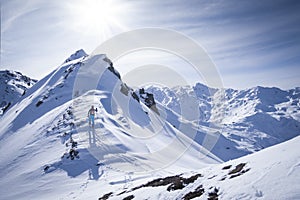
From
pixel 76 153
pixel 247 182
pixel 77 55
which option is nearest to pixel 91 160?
pixel 76 153

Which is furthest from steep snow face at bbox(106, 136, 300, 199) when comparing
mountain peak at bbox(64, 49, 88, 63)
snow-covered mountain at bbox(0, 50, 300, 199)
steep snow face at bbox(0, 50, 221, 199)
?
mountain peak at bbox(64, 49, 88, 63)

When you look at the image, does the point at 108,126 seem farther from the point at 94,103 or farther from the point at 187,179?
the point at 187,179

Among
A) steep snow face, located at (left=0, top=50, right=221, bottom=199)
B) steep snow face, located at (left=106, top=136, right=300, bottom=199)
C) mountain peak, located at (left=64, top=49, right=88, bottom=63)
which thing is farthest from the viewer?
mountain peak, located at (left=64, top=49, right=88, bottom=63)

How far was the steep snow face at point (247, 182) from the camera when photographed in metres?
11.9

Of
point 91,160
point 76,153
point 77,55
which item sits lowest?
point 91,160

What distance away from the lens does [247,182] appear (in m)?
13.6

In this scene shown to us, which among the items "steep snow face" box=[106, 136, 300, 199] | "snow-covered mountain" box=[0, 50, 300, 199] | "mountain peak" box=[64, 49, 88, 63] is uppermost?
"mountain peak" box=[64, 49, 88, 63]

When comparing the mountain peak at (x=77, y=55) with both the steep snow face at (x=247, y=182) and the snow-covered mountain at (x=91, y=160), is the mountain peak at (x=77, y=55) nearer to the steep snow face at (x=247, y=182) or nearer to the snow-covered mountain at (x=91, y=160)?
the snow-covered mountain at (x=91, y=160)

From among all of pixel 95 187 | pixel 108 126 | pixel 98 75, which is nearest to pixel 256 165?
pixel 95 187

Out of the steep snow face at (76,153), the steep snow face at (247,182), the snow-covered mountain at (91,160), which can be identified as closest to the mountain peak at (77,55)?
the snow-covered mountain at (91,160)

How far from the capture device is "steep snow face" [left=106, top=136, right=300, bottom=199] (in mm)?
11901

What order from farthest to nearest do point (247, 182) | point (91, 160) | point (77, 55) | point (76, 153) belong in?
point (77, 55) < point (76, 153) < point (91, 160) < point (247, 182)

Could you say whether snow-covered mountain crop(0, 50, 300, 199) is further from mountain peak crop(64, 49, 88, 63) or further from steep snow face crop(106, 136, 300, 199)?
mountain peak crop(64, 49, 88, 63)

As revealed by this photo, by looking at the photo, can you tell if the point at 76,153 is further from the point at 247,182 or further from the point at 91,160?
the point at 247,182
